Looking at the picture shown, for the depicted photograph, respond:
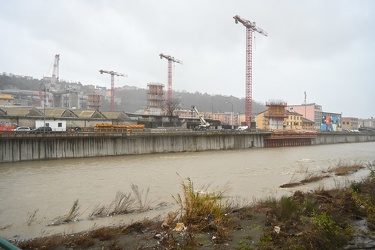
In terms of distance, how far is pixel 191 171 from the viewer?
30.8 m

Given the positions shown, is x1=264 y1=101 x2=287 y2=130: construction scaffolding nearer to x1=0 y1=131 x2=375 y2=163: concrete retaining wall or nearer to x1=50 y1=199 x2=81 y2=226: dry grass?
x1=0 y1=131 x2=375 y2=163: concrete retaining wall

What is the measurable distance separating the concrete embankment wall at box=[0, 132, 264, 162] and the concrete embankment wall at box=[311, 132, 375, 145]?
36145mm

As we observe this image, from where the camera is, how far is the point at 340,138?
9850cm

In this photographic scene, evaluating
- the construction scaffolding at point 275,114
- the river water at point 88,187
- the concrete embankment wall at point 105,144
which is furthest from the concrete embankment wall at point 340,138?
the river water at point 88,187

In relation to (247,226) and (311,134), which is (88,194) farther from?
(311,134)

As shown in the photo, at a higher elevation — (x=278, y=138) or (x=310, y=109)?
(x=310, y=109)

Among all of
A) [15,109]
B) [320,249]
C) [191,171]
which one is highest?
[15,109]

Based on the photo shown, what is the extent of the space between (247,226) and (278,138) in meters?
65.4

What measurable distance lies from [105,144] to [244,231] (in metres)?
37.9

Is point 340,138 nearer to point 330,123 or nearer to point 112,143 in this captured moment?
point 330,123

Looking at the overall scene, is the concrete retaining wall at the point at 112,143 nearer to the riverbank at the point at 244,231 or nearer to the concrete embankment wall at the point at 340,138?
the concrete embankment wall at the point at 340,138

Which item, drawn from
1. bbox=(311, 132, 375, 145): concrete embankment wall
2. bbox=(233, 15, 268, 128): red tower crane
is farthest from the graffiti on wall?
bbox=(233, 15, 268, 128): red tower crane

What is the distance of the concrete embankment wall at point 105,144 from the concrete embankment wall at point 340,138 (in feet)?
119

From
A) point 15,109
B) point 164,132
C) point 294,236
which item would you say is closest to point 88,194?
point 294,236
